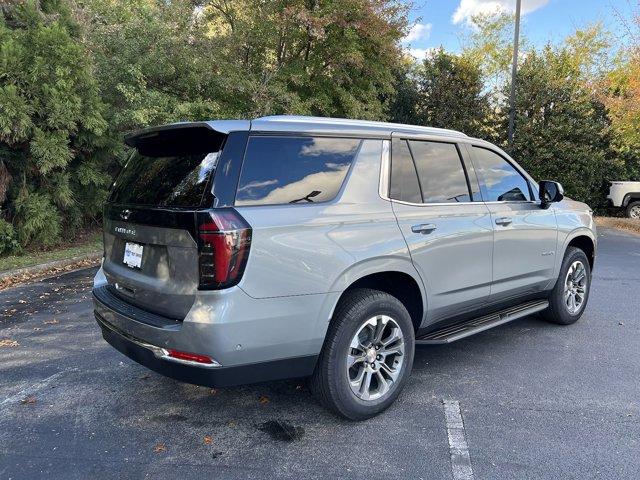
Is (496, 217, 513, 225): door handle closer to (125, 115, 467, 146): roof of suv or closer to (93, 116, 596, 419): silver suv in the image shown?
(93, 116, 596, 419): silver suv

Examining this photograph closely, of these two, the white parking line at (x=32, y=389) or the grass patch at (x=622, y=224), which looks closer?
the white parking line at (x=32, y=389)

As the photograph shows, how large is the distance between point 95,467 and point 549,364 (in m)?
3.47

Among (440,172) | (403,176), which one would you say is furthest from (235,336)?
(440,172)

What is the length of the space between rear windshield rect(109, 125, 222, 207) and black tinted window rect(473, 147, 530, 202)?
2.38 m

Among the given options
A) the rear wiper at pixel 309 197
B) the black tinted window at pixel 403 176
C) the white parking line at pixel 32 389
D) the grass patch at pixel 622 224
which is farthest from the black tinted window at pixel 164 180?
the grass patch at pixel 622 224

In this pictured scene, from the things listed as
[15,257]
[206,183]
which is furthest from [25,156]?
[206,183]

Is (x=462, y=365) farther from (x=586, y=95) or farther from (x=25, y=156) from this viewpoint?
(x=586, y=95)

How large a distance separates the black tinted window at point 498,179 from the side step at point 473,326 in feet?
3.23

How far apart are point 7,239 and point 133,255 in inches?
287

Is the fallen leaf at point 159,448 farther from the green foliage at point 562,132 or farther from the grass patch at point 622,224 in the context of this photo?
the green foliage at point 562,132

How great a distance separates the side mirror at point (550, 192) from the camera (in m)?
4.68

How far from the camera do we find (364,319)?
10.4 ft

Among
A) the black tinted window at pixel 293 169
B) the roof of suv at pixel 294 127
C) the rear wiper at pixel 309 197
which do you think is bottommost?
the rear wiper at pixel 309 197

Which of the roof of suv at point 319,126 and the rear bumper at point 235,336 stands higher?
the roof of suv at point 319,126
